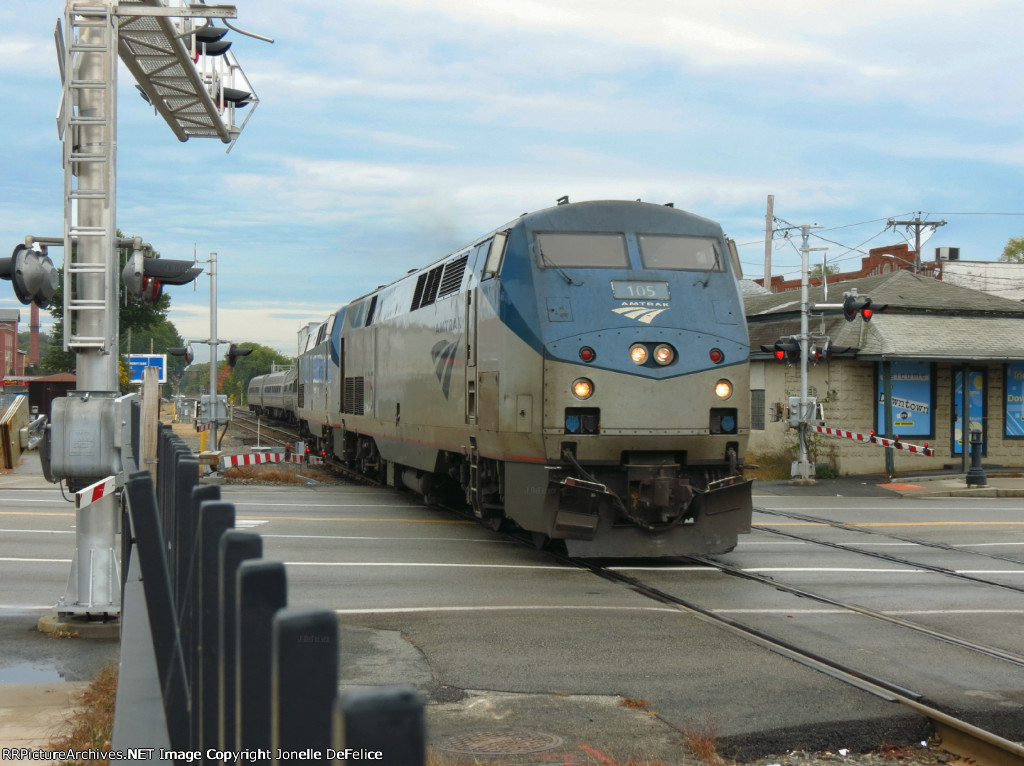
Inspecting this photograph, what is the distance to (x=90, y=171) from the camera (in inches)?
373

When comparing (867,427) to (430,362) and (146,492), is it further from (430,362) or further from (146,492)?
(146,492)

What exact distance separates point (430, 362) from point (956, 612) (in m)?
8.17

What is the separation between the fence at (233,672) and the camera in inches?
55.6

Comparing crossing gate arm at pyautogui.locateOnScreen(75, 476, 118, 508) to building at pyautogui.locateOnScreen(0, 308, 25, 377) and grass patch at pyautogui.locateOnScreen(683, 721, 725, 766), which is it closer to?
grass patch at pyautogui.locateOnScreen(683, 721, 725, 766)

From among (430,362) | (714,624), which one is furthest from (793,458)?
(714,624)

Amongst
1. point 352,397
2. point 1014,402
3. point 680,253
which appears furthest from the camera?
point 1014,402

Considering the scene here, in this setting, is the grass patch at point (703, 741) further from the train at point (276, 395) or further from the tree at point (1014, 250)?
the tree at point (1014, 250)

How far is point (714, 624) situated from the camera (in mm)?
9258

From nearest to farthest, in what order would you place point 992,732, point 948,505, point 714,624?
point 992,732 < point 714,624 < point 948,505

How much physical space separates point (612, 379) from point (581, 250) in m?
1.62

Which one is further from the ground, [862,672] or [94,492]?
[94,492]

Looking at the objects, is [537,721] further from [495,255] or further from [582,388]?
[495,255]

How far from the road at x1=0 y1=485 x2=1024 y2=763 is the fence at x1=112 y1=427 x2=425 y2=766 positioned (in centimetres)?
258

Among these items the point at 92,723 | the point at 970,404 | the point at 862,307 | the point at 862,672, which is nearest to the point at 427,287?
the point at 862,672
